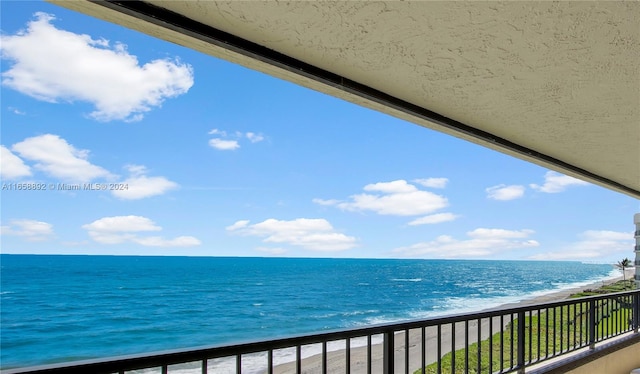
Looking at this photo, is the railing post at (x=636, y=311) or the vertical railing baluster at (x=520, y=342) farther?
A: the railing post at (x=636, y=311)

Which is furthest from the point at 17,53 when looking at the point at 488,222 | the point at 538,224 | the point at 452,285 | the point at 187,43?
the point at 538,224

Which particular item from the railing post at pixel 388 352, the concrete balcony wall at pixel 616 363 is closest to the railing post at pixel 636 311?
the concrete balcony wall at pixel 616 363

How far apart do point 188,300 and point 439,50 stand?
33844 millimetres

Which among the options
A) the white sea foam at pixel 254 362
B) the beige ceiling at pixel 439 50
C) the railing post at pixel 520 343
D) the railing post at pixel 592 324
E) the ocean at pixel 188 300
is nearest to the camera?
the beige ceiling at pixel 439 50

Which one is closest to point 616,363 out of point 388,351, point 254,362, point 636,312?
point 636,312

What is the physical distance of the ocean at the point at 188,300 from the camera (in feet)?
76.4

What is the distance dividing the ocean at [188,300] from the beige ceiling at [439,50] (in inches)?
558

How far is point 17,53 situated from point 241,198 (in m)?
22.0

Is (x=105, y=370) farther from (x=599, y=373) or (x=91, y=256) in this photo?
(x=91, y=256)

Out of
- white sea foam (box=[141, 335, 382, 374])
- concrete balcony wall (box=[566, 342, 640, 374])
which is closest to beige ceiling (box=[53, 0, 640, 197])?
concrete balcony wall (box=[566, 342, 640, 374])

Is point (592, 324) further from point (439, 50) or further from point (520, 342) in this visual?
point (439, 50)

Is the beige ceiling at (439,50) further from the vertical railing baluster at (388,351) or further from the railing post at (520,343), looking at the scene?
the railing post at (520,343)

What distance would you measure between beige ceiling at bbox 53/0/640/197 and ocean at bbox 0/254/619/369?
46.5 feet

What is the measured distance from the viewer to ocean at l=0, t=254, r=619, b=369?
23.3 metres
